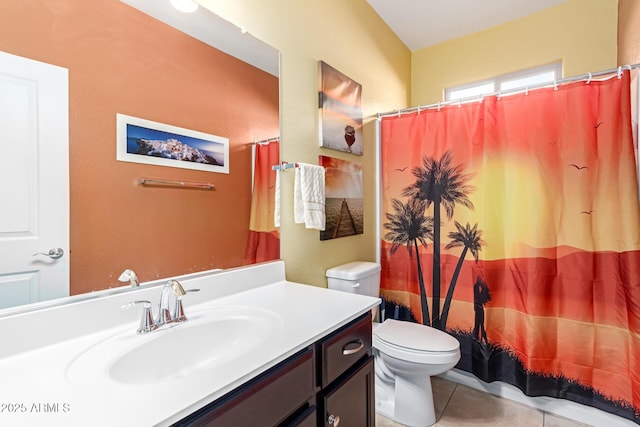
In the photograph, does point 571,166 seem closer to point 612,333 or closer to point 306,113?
point 612,333

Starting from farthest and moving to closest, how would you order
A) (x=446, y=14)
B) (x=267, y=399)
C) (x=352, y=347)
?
(x=446, y=14)
(x=352, y=347)
(x=267, y=399)

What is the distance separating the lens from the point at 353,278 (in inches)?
70.3

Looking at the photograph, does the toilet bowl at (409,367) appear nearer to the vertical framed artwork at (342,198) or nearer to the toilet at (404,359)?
the toilet at (404,359)

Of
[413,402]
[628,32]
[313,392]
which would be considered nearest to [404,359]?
[413,402]

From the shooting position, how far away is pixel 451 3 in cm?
226

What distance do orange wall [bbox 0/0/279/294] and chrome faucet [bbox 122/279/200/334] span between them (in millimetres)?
129

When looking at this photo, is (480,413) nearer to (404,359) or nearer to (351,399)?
(404,359)

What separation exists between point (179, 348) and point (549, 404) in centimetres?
207

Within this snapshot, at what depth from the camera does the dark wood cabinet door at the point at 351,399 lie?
93 cm

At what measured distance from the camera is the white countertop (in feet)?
1.73

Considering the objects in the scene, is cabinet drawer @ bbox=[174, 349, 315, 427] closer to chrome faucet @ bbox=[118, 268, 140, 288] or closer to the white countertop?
the white countertop

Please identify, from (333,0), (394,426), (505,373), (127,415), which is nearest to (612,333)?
(505,373)

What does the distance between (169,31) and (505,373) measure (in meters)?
2.45

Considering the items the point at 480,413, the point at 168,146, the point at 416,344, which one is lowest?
the point at 480,413
